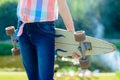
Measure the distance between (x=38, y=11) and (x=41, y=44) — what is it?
153 millimetres

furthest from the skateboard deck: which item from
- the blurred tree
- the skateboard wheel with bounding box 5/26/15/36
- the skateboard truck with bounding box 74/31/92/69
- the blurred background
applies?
the blurred tree

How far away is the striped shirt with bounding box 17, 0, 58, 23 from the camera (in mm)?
1800

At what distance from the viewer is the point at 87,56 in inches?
75.9

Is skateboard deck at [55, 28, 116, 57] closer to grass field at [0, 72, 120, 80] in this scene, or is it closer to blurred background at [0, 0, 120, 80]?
grass field at [0, 72, 120, 80]

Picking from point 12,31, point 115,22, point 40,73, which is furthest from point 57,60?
point 40,73

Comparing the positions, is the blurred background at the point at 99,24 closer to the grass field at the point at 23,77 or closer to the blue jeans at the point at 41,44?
the grass field at the point at 23,77

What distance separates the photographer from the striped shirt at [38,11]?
1.80 meters

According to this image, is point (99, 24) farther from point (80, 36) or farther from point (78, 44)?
point (80, 36)

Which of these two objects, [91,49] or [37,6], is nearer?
[37,6]

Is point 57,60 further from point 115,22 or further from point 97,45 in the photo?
point 97,45

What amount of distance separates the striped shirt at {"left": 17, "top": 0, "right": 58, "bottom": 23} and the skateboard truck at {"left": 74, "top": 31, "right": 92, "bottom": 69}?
0.14 metres

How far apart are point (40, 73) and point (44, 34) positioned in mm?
178

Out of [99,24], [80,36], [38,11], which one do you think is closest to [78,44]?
[80,36]

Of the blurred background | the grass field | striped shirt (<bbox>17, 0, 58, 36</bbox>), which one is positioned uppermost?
striped shirt (<bbox>17, 0, 58, 36</bbox>)
